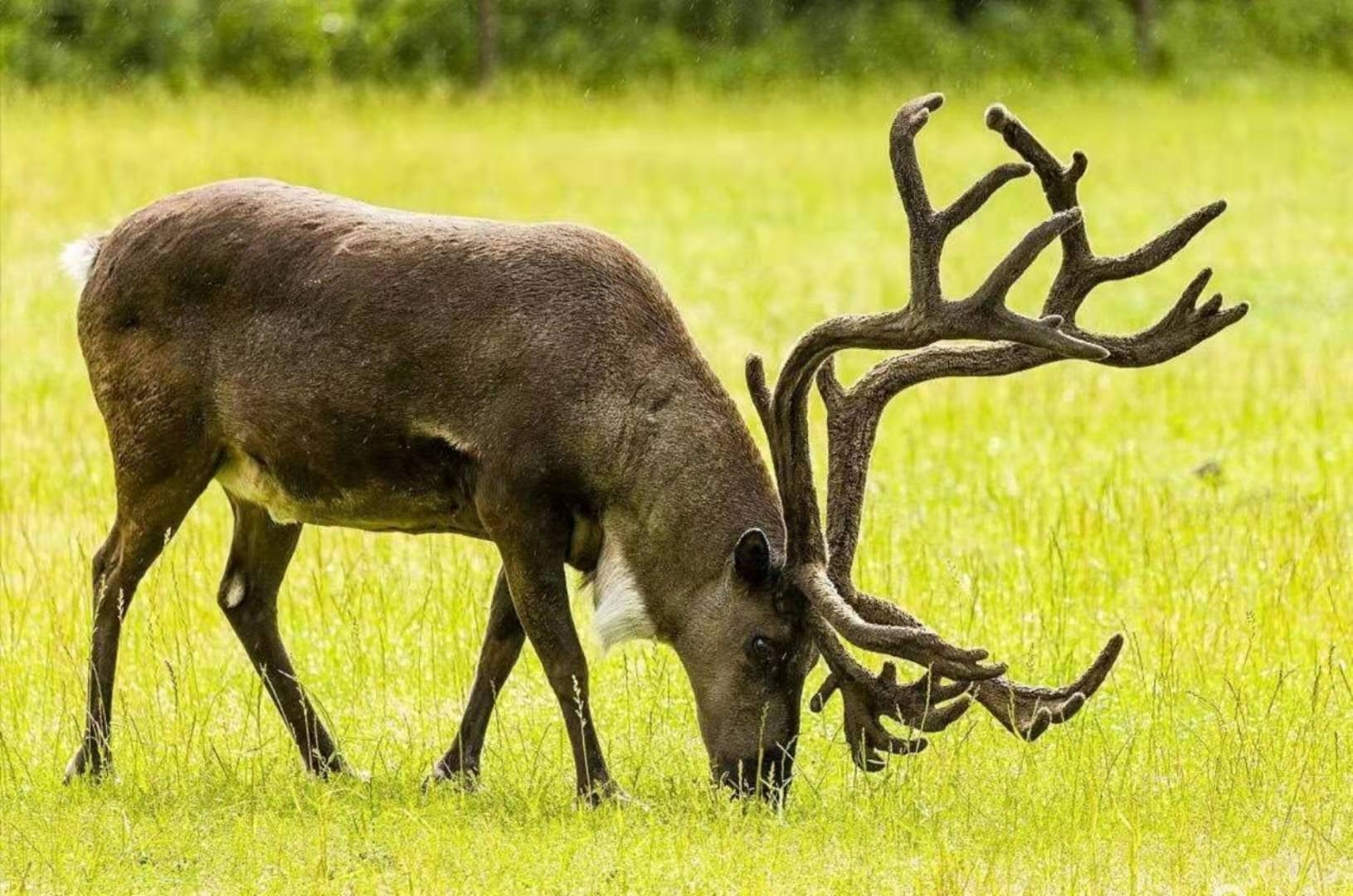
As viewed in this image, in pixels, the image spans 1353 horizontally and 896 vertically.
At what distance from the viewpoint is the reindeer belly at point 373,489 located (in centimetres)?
731

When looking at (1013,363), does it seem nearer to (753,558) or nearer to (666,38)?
(753,558)

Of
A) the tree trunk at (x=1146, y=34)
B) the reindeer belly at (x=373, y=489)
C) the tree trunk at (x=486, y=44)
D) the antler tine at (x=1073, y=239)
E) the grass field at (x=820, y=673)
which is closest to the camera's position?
the grass field at (x=820, y=673)

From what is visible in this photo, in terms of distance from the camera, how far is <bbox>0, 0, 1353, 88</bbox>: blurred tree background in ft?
100

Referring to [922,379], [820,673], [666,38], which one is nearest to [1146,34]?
[666,38]

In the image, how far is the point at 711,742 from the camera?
7086 mm

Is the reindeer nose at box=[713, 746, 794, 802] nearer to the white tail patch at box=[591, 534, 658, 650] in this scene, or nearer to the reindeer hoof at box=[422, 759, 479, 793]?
the white tail patch at box=[591, 534, 658, 650]

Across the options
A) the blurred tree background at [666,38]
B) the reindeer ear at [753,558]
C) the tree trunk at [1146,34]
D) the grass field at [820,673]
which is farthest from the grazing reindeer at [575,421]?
the tree trunk at [1146,34]

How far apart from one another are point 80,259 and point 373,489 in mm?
1416

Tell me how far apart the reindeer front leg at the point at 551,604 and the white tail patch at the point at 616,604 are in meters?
0.10

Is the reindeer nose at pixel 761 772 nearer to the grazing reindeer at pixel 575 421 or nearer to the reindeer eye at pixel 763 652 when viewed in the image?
the grazing reindeer at pixel 575 421

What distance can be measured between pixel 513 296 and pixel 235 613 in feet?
5.38

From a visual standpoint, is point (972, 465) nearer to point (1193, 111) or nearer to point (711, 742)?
point (711, 742)

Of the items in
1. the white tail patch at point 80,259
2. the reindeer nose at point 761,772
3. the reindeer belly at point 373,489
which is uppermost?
the white tail patch at point 80,259

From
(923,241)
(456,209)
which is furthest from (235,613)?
(456,209)
